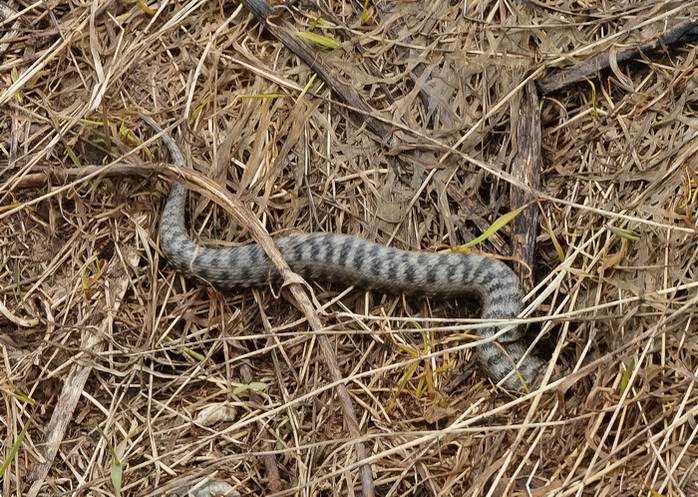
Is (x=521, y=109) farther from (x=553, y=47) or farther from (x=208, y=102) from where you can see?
(x=208, y=102)

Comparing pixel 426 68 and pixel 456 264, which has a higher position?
pixel 426 68

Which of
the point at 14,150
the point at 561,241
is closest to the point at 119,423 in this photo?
the point at 14,150

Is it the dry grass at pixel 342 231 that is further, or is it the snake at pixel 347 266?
the snake at pixel 347 266

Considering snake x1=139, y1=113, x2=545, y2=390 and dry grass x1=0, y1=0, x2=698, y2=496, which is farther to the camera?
snake x1=139, y1=113, x2=545, y2=390

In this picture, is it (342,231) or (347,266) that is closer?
(347,266)
